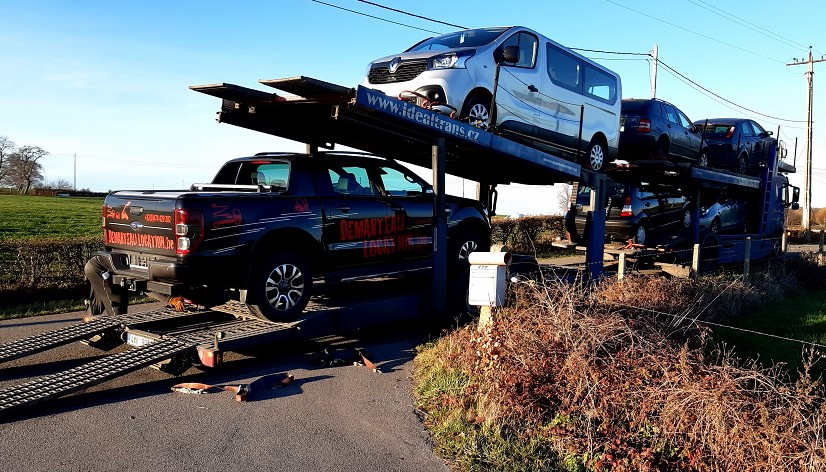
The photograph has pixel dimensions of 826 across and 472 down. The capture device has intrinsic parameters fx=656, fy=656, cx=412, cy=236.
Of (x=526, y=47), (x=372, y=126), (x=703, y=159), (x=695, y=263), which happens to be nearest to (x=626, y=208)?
(x=695, y=263)

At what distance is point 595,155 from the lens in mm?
10820

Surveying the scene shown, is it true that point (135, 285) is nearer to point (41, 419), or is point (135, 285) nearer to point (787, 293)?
point (41, 419)

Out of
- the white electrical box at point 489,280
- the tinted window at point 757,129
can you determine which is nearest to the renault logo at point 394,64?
the white electrical box at point 489,280

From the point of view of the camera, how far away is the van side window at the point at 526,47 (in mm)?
8781

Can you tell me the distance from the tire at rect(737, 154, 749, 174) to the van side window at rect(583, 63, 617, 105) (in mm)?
6485

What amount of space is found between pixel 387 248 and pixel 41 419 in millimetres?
3927

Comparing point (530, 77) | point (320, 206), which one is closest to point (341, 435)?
point (320, 206)

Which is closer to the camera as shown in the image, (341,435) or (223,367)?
(341,435)

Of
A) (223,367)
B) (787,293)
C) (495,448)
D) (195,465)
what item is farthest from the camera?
(787,293)

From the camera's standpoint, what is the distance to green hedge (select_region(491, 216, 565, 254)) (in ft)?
63.3

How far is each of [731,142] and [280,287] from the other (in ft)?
42.8

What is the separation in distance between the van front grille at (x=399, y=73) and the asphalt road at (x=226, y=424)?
3.66m

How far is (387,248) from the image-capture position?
7.71 metres

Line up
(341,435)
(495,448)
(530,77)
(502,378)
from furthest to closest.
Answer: (530,77) → (502,378) → (341,435) → (495,448)
